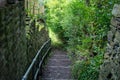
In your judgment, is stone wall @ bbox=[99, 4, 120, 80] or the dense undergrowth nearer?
stone wall @ bbox=[99, 4, 120, 80]

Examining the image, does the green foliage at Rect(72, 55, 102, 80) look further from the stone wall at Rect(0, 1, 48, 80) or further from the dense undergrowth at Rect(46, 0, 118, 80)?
the stone wall at Rect(0, 1, 48, 80)

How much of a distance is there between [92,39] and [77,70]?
124 centimetres

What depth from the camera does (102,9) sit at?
9039 mm

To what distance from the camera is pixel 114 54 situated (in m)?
5.70

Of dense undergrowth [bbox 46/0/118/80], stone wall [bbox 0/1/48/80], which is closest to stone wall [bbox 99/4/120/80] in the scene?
dense undergrowth [bbox 46/0/118/80]

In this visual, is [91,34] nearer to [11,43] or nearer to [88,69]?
[88,69]

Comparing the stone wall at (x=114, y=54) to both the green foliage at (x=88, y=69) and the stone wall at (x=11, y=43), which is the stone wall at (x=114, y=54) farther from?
the stone wall at (x=11, y=43)

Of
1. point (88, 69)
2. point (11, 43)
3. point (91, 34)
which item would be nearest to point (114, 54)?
point (11, 43)

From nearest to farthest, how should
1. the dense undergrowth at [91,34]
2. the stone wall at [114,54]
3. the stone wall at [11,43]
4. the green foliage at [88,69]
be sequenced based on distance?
the stone wall at [11,43], the stone wall at [114,54], the green foliage at [88,69], the dense undergrowth at [91,34]

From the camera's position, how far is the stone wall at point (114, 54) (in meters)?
5.42

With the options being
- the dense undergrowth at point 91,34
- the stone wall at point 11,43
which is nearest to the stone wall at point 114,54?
the dense undergrowth at point 91,34

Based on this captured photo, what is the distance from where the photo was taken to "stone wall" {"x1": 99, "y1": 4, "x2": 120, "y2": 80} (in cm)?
542

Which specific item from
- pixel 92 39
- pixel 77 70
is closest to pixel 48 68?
pixel 77 70

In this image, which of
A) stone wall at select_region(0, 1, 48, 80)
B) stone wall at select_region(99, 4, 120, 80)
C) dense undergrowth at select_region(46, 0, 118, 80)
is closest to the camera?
stone wall at select_region(0, 1, 48, 80)
